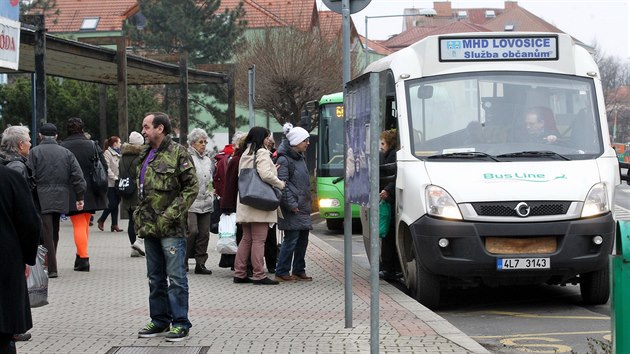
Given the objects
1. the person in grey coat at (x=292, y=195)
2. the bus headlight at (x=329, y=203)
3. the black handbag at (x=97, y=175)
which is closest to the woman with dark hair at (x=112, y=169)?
the bus headlight at (x=329, y=203)

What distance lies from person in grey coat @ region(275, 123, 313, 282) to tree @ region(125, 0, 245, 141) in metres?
48.0

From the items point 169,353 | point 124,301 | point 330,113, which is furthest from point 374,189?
point 330,113

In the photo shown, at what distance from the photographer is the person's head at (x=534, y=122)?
38.9 feet

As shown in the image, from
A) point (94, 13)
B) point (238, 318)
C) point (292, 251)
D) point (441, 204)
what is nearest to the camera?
point (238, 318)

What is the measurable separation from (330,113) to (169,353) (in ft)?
51.3

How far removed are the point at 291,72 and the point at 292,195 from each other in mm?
36597

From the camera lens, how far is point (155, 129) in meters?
8.85

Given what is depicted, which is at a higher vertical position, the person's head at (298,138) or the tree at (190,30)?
the tree at (190,30)

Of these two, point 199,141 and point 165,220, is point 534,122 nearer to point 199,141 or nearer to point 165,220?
point 199,141

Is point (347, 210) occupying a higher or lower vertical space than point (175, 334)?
higher

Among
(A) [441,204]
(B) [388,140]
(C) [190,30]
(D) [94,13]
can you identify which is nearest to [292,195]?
(B) [388,140]

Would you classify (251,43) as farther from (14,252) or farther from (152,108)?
(14,252)

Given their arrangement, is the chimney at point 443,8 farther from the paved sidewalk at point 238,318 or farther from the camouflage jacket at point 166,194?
the camouflage jacket at point 166,194

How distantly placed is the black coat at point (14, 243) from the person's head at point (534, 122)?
6994 mm
